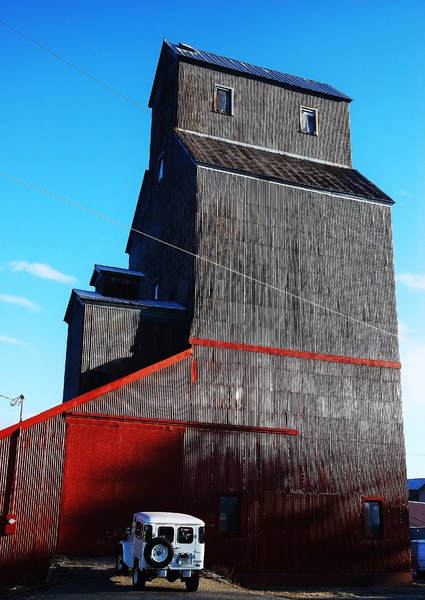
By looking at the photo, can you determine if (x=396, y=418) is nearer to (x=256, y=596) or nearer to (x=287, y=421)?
(x=287, y=421)

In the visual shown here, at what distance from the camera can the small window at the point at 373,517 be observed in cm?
2962

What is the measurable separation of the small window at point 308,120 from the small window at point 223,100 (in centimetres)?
445

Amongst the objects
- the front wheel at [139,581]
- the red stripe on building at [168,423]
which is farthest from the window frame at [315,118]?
the front wheel at [139,581]

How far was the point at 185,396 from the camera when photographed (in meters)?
27.5

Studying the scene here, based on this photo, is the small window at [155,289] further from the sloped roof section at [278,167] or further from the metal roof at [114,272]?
the sloped roof section at [278,167]

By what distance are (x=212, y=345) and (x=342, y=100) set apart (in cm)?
1892

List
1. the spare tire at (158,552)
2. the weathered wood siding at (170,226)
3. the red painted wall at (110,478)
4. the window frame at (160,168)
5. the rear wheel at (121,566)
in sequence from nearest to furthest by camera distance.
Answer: the spare tire at (158,552) → the rear wheel at (121,566) → the red painted wall at (110,478) → the weathered wood siding at (170,226) → the window frame at (160,168)

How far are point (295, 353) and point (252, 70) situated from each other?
1741 centimetres

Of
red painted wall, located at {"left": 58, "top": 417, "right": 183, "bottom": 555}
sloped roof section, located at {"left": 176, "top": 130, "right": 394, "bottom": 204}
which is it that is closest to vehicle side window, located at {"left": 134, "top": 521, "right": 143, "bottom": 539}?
red painted wall, located at {"left": 58, "top": 417, "right": 183, "bottom": 555}

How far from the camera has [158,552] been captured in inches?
674

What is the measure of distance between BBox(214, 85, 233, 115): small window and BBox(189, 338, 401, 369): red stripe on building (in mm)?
13832

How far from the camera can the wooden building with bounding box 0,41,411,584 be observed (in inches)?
987

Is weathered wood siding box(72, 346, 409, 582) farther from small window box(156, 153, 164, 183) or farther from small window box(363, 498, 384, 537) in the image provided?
small window box(156, 153, 164, 183)

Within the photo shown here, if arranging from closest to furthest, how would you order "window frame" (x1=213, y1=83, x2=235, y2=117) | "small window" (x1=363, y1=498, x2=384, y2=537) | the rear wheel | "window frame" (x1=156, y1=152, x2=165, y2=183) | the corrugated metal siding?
the rear wheel < the corrugated metal siding < "small window" (x1=363, y1=498, x2=384, y2=537) < "window frame" (x1=213, y1=83, x2=235, y2=117) < "window frame" (x1=156, y1=152, x2=165, y2=183)
